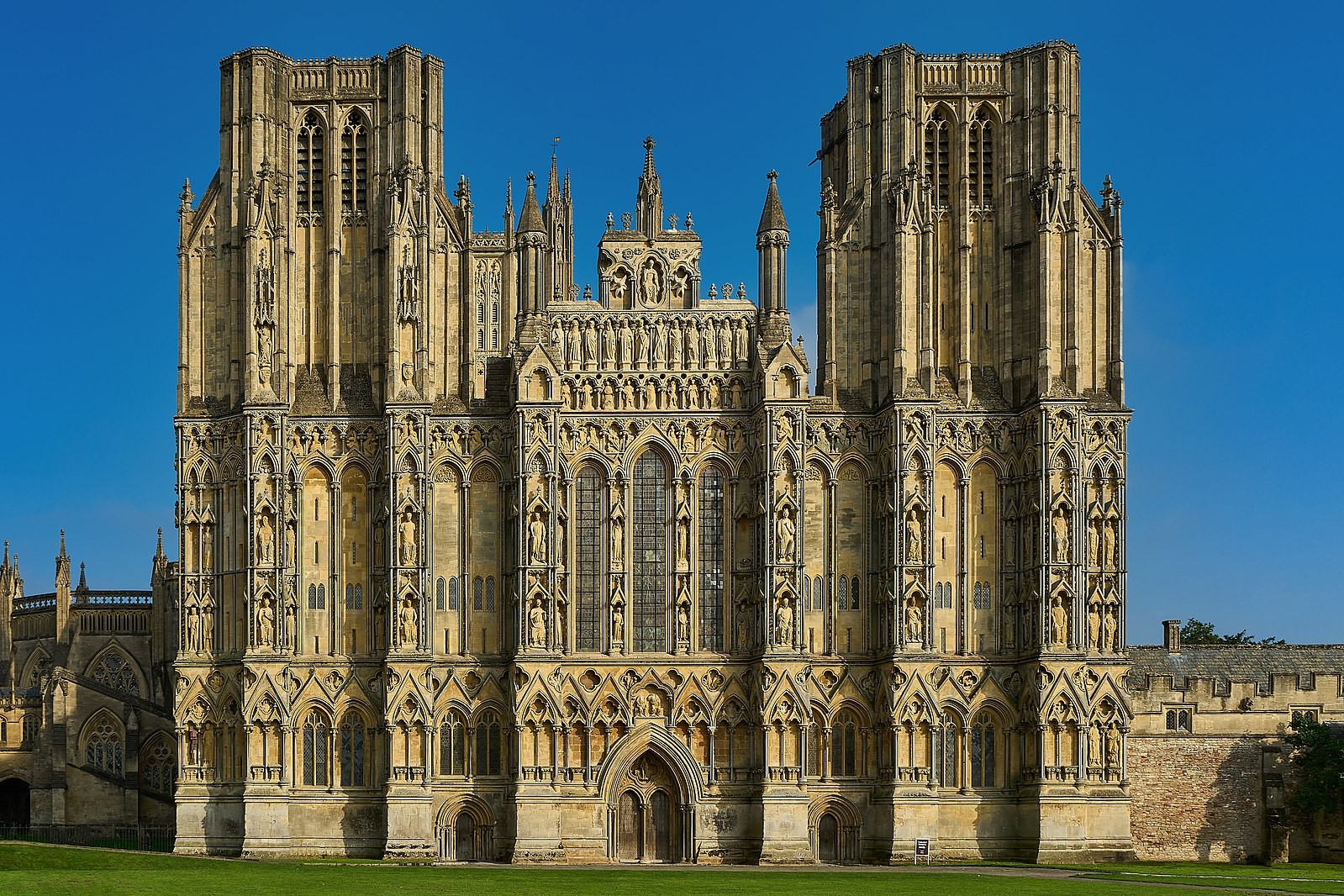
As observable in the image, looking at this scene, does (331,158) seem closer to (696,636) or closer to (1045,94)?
(696,636)

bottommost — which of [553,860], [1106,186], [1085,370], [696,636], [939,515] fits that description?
[553,860]

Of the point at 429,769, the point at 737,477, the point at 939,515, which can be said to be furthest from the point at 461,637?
the point at 939,515

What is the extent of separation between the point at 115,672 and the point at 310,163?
39389mm

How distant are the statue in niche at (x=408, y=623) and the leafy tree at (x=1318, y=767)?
3334cm

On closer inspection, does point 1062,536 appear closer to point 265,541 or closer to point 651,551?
point 651,551

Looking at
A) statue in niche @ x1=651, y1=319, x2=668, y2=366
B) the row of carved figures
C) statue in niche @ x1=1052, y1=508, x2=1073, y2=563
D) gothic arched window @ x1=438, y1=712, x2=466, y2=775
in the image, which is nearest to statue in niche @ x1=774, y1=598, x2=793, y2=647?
the row of carved figures

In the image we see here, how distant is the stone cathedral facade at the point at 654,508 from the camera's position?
6844 cm

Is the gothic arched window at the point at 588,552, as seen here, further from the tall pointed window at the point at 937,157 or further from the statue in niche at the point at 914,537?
the tall pointed window at the point at 937,157

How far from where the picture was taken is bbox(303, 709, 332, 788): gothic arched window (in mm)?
68812

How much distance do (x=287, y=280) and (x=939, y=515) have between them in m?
26.4

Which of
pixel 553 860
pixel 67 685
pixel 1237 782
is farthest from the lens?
pixel 67 685

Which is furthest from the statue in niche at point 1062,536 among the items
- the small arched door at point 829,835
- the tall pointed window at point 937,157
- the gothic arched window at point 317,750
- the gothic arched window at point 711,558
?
the gothic arched window at point 317,750

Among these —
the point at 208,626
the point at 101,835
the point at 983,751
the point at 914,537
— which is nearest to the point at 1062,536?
the point at 914,537

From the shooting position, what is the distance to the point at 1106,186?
239 feet
